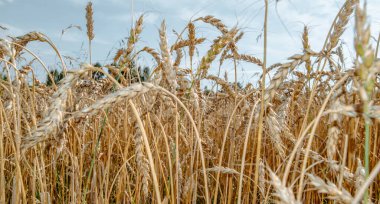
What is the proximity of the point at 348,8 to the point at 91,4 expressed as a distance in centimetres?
196

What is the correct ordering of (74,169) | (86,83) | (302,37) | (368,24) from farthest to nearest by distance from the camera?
1. (86,83)
2. (302,37)
3. (74,169)
4. (368,24)

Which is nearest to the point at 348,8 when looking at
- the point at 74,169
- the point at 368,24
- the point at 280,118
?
the point at 280,118

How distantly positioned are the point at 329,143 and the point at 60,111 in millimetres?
778

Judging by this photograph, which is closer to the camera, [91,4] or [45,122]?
[45,122]

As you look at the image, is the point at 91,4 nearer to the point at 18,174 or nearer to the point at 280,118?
the point at 18,174

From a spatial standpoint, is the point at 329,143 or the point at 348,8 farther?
the point at 348,8

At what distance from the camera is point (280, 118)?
5.14 ft

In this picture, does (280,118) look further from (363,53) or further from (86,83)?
(86,83)

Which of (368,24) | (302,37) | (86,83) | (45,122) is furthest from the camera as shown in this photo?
(86,83)

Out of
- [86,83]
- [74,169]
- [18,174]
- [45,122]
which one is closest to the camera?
[45,122]

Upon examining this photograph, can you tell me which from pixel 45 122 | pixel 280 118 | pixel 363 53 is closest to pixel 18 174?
pixel 45 122

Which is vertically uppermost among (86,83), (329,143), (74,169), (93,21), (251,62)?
(93,21)

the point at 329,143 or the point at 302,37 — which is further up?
the point at 302,37

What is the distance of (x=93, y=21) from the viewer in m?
2.82
